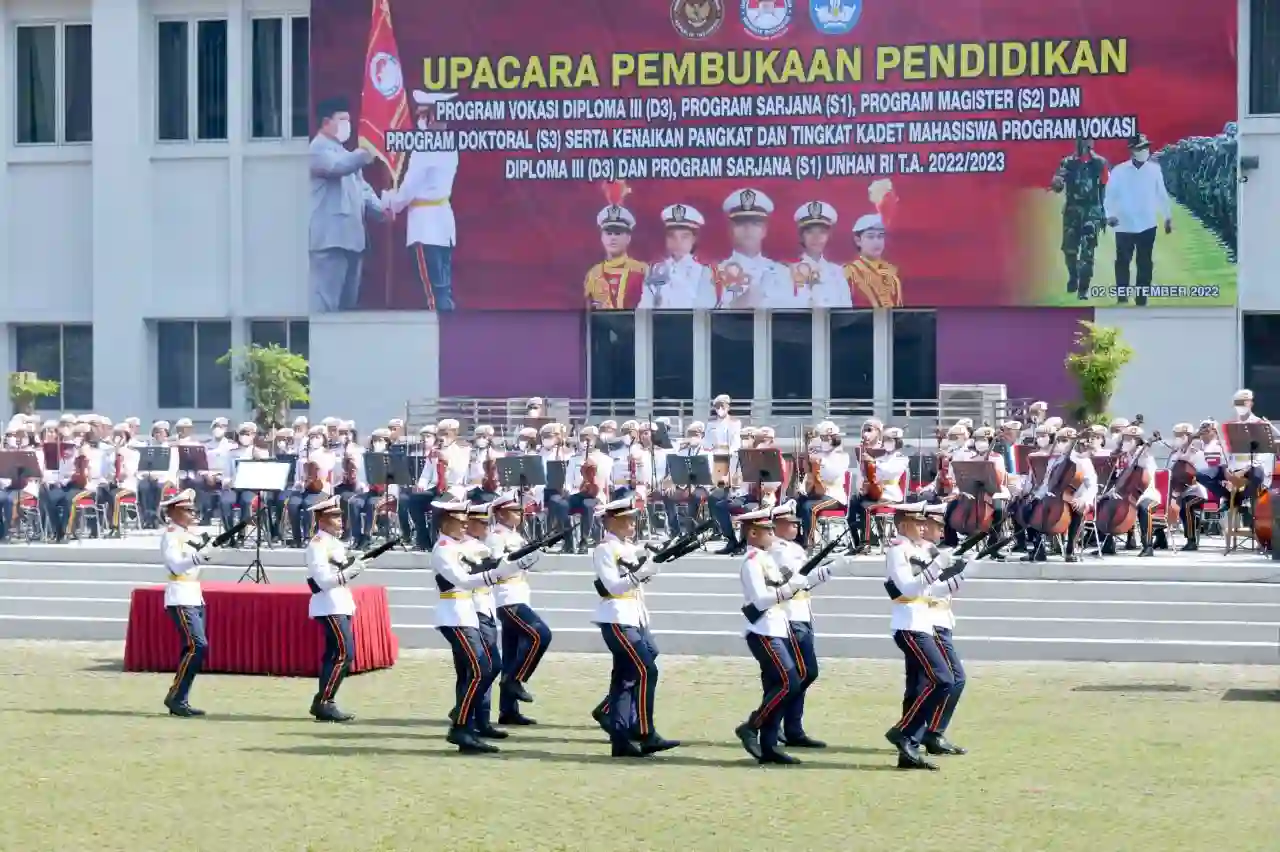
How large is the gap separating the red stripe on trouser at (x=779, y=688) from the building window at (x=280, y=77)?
26382mm

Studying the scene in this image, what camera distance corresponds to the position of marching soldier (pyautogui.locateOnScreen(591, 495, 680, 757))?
15.5 m

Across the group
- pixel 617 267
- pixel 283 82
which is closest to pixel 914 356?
pixel 617 267

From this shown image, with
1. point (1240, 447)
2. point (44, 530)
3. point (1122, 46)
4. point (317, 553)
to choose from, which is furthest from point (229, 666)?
point (1122, 46)

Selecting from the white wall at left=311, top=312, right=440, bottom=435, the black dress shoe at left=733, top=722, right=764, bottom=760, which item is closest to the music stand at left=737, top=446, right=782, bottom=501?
the black dress shoe at left=733, top=722, right=764, bottom=760

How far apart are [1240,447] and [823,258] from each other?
13257 millimetres

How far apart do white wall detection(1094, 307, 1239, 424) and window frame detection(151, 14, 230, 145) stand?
685 inches

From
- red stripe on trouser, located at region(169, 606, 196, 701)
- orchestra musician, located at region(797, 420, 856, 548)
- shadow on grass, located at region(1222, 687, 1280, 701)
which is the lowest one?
shadow on grass, located at region(1222, 687, 1280, 701)

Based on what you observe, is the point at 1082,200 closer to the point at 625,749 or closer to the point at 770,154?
the point at 770,154

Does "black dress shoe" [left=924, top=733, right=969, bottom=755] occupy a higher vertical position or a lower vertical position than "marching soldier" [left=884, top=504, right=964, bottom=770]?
lower

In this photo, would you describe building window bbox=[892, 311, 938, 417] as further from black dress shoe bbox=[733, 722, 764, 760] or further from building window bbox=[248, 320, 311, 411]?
black dress shoe bbox=[733, 722, 764, 760]

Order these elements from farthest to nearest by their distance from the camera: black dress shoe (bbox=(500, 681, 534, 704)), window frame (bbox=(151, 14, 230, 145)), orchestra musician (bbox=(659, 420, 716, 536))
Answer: window frame (bbox=(151, 14, 230, 145)), orchestra musician (bbox=(659, 420, 716, 536)), black dress shoe (bbox=(500, 681, 534, 704))

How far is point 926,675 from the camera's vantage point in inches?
588

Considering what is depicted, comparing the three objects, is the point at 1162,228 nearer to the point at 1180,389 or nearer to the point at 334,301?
the point at 1180,389

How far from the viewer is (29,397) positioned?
129 ft
